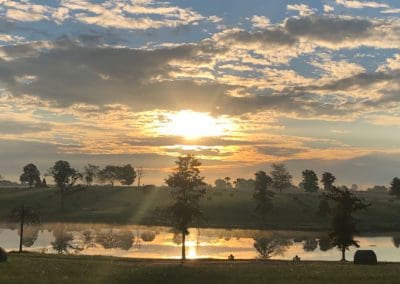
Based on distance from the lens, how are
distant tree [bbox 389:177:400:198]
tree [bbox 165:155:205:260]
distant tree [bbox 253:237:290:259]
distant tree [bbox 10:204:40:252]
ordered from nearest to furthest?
tree [bbox 165:155:205:260] → distant tree [bbox 10:204:40:252] → distant tree [bbox 253:237:290:259] → distant tree [bbox 389:177:400:198]

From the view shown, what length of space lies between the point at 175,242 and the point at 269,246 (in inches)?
730

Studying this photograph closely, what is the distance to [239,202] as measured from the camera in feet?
551

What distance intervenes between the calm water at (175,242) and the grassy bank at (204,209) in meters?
14.7

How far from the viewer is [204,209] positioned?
518 ft

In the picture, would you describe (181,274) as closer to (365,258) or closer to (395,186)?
(365,258)

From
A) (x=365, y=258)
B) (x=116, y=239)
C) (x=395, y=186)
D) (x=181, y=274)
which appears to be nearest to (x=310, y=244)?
(x=116, y=239)

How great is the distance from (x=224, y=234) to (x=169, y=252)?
128 feet

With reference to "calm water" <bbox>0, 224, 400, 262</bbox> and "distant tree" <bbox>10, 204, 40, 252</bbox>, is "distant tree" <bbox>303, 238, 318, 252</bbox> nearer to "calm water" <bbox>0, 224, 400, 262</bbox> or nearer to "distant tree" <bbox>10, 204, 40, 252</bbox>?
"calm water" <bbox>0, 224, 400, 262</bbox>

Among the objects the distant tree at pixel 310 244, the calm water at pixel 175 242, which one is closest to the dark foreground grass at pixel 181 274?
the calm water at pixel 175 242

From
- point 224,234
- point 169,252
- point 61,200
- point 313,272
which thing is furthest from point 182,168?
point 61,200

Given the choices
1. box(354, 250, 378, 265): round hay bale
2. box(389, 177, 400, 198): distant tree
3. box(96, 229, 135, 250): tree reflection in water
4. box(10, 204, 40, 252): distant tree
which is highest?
box(389, 177, 400, 198): distant tree

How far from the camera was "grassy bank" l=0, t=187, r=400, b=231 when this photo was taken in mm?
141125

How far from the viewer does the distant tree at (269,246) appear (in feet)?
266

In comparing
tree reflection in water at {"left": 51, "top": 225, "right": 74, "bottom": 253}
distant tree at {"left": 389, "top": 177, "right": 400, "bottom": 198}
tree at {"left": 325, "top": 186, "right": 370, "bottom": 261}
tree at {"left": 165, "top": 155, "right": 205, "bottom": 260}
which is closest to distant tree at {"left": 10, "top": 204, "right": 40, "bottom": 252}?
tree reflection in water at {"left": 51, "top": 225, "right": 74, "bottom": 253}
